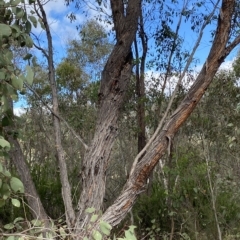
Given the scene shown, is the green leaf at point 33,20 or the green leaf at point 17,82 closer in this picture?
the green leaf at point 17,82

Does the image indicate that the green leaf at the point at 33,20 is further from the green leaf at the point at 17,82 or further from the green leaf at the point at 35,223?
the green leaf at the point at 35,223

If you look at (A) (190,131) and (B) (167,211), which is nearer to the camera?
(B) (167,211)

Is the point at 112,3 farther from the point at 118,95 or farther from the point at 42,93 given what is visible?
the point at 42,93

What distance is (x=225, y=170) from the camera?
4.59 metres

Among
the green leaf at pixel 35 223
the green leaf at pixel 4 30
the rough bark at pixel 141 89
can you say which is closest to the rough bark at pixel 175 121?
the green leaf at pixel 35 223

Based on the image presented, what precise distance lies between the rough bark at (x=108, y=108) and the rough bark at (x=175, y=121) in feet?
0.71

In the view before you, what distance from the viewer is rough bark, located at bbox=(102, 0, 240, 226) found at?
10.1 ft

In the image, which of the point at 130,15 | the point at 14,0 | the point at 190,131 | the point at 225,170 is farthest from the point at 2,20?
the point at 190,131

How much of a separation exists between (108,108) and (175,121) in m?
0.62

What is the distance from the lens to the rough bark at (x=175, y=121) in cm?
308

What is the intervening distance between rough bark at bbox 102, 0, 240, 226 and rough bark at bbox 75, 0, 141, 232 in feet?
0.71

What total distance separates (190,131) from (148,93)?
1118 mm

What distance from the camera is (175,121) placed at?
3.12 m

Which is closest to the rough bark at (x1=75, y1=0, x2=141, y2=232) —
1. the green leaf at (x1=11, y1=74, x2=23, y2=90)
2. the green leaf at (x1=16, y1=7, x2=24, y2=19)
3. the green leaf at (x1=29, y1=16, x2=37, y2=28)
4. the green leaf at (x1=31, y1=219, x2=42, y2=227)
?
the green leaf at (x1=31, y1=219, x2=42, y2=227)
